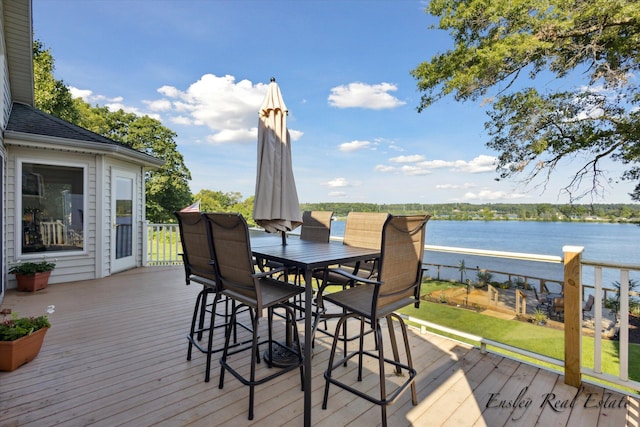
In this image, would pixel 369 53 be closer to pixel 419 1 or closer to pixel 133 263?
pixel 419 1

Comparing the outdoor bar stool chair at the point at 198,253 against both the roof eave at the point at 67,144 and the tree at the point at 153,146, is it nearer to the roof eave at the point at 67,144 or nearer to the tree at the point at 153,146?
the roof eave at the point at 67,144

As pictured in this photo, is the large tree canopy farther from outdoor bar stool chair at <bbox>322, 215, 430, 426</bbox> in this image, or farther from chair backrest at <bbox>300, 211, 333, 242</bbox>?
outdoor bar stool chair at <bbox>322, 215, 430, 426</bbox>

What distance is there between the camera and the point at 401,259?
194 cm

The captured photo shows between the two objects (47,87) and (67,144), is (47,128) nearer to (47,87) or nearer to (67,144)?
(67,144)

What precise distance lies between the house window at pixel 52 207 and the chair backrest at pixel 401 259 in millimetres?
6351

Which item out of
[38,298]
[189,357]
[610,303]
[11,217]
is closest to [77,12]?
[11,217]

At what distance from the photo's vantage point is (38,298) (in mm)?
4605

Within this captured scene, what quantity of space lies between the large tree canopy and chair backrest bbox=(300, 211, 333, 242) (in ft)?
28.5

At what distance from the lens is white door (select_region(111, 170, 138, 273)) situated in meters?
6.37

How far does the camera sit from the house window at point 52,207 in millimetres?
Answer: 5340

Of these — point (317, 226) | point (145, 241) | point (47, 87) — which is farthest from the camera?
point (47, 87)

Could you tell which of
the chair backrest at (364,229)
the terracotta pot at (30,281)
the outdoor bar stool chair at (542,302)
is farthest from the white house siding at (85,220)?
the outdoor bar stool chair at (542,302)

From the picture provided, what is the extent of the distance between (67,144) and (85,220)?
1.43 metres

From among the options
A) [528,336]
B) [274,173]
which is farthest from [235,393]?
[528,336]
